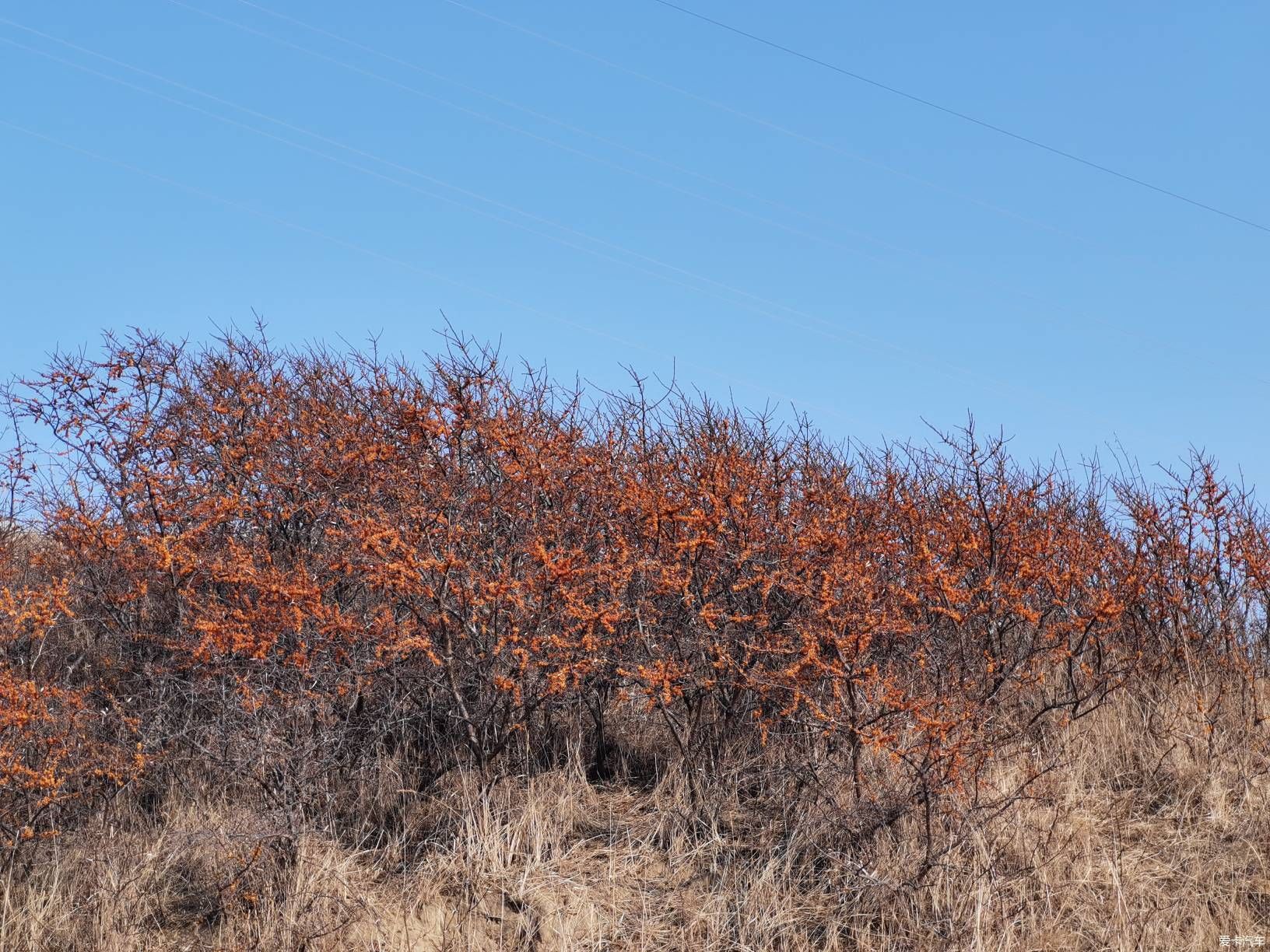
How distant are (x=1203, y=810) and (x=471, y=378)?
17.8 ft

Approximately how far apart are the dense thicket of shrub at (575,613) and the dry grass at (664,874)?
0.35m

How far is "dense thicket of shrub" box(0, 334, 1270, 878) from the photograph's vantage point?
7.52m

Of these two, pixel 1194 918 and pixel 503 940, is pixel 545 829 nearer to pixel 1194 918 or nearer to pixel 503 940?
pixel 503 940

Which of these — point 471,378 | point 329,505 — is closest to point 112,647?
point 329,505

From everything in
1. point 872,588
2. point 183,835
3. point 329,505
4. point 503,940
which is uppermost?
point 329,505

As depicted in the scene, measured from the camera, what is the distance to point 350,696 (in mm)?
8359

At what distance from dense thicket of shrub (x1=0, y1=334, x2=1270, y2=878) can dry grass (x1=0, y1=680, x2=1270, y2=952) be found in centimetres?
35

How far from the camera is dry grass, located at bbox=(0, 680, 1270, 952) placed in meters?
6.67

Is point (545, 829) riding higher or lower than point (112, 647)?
lower

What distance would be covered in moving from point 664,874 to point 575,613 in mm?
1668

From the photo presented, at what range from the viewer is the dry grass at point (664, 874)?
21.9 feet

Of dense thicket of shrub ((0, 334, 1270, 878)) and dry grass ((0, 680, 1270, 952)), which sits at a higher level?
dense thicket of shrub ((0, 334, 1270, 878))

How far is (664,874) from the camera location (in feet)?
24.2

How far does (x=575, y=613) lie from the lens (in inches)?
289
